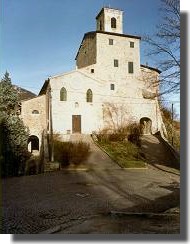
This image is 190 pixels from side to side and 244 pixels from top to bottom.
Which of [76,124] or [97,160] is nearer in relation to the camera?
[97,160]

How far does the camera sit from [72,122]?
26047 mm

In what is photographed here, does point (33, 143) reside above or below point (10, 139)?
below

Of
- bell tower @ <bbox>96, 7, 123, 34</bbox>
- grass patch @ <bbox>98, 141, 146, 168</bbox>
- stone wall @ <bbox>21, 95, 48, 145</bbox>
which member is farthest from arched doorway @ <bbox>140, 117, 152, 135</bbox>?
stone wall @ <bbox>21, 95, 48, 145</bbox>

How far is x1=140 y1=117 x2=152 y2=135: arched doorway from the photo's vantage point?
92.0ft

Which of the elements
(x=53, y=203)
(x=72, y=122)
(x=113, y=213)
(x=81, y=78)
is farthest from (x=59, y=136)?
(x=113, y=213)

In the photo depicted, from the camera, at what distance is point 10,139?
18297 millimetres

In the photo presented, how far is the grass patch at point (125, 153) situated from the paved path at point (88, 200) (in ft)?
3.98

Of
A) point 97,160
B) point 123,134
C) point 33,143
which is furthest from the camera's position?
point 123,134

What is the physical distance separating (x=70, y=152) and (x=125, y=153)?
3.55 meters

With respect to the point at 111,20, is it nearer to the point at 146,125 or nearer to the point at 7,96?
the point at 146,125

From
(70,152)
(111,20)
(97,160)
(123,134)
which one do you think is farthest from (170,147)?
(111,20)

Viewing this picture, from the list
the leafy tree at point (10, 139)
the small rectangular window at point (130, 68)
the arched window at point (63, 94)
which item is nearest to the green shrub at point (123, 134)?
the arched window at point (63, 94)

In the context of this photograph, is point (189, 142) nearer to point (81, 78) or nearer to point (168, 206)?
point (168, 206)

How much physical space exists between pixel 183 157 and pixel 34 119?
66.0 feet
